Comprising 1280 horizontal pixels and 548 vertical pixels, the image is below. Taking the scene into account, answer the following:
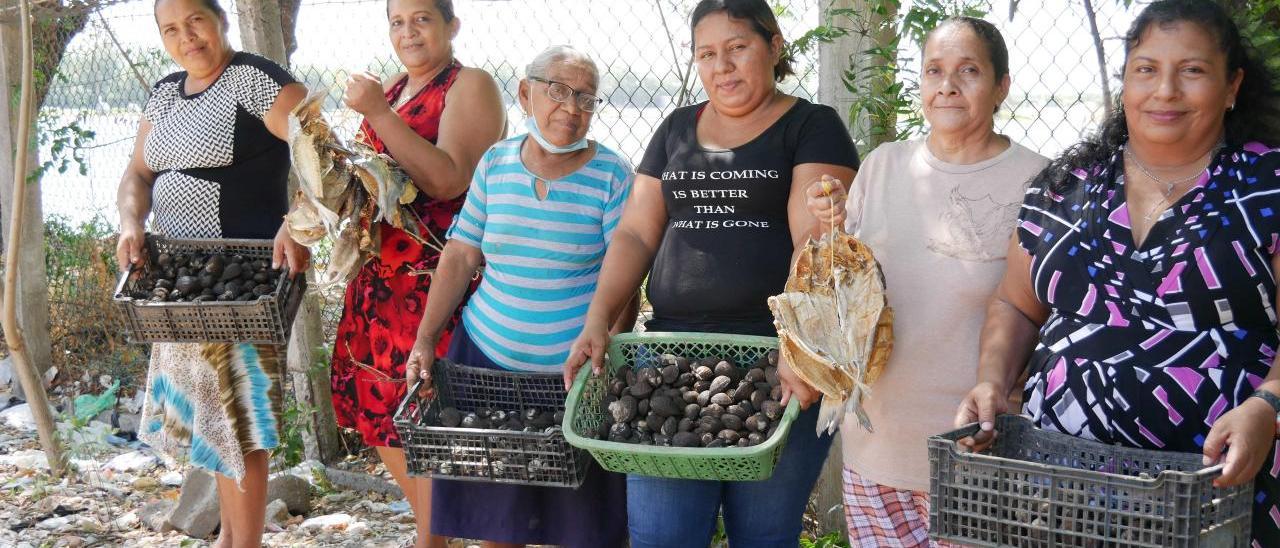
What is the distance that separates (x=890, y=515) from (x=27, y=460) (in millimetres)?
4579

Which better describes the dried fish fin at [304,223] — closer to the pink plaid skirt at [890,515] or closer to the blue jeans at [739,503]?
the blue jeans at [739,503]

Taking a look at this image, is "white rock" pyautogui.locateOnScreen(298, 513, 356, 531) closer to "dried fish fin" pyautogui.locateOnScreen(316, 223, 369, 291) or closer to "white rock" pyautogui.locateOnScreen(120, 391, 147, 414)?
"dried fish fin" pyautogui.locateOnScreen(316, 223, 369, 291)

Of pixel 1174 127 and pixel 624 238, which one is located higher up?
pixel 1174 127

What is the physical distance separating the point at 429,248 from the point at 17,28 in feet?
11.2

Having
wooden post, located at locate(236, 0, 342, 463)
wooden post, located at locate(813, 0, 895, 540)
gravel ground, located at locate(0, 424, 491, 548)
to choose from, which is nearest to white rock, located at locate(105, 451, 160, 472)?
gravel ground, located at locate(0, 424, 491, 548)

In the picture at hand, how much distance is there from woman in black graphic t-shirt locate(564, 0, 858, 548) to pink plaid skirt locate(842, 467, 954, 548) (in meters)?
0.21

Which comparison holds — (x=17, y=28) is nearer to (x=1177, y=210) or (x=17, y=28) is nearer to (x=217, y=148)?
(x=217, y=148)

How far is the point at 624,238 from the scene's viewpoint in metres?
3.17

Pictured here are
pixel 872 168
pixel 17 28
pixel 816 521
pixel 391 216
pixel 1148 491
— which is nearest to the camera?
Answer: pixel 1148 491

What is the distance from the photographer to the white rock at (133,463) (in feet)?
18.1

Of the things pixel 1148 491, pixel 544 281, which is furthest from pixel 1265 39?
pixel 544 281

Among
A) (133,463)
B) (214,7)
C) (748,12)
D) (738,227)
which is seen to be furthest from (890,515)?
(133,463)

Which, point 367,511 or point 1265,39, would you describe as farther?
point 367,511

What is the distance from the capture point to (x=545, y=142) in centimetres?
328
